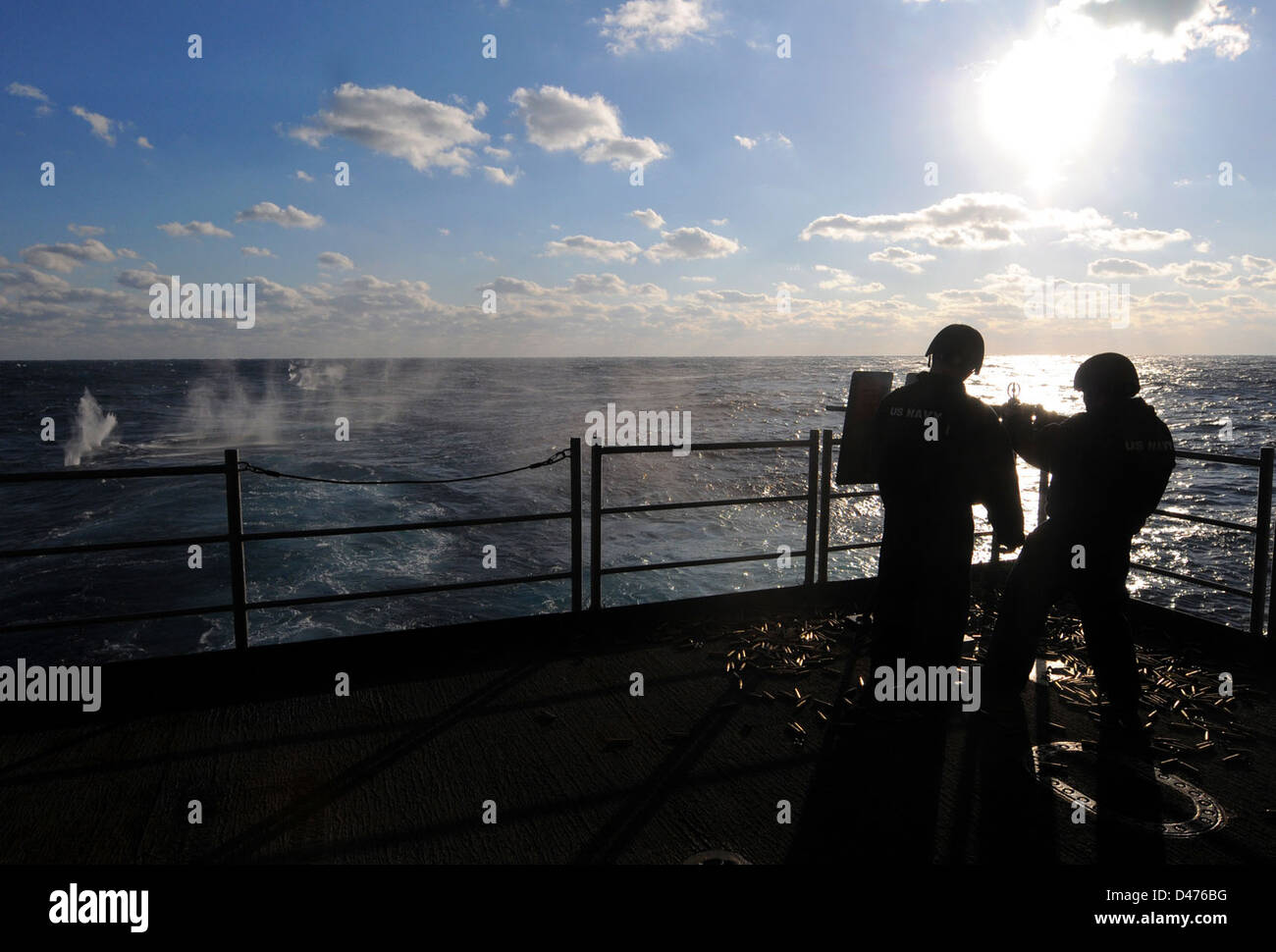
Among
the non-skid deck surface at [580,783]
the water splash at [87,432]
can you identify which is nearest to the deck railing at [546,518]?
the non-skid deck surface at [580,783]

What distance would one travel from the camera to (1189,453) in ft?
18.4

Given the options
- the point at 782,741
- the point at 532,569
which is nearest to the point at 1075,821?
the point at 782,741

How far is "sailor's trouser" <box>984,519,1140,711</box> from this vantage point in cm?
412

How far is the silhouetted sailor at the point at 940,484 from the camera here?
4.13m

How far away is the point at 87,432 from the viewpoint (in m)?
44.6

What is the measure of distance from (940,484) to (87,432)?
5165cm

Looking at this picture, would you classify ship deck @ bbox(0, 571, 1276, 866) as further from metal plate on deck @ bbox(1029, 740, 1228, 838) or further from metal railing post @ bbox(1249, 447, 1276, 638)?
metal railing post @ bbox(1249, 447, 1276, 638)

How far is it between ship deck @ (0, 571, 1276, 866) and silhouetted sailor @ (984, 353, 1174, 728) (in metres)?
0.42

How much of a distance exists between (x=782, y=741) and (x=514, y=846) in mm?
1475

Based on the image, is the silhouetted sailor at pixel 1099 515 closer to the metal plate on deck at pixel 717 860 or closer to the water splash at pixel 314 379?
the metal plate on deck at pixel 717 860

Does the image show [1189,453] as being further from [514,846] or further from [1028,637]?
[514,846]

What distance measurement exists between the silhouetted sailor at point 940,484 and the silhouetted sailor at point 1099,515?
223 millimetres

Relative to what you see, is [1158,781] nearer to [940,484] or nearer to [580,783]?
[940,484]
